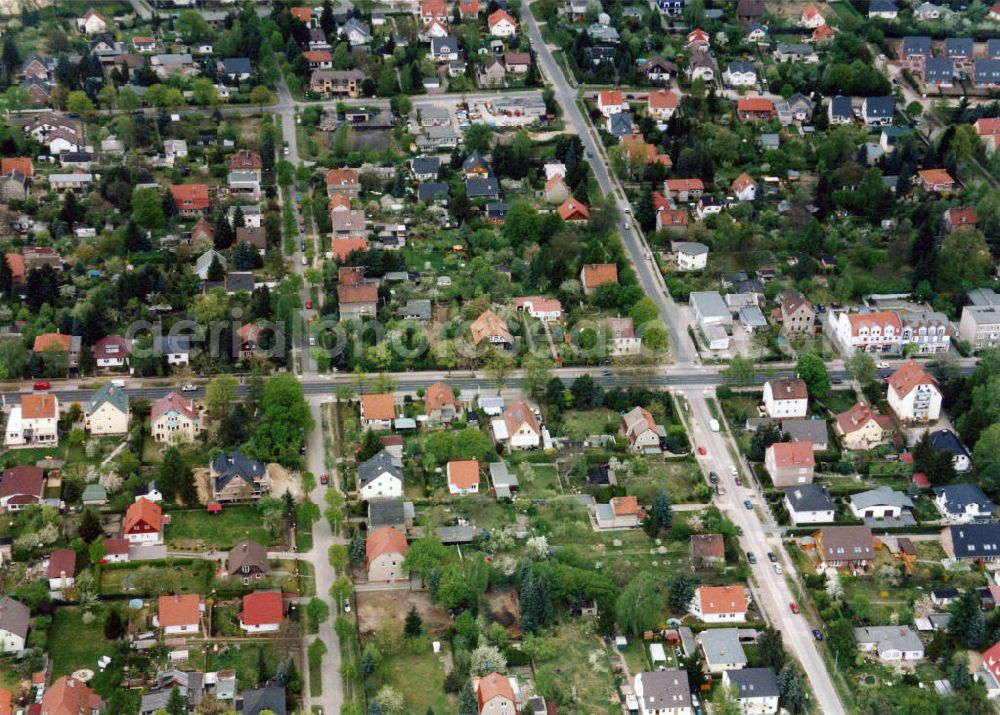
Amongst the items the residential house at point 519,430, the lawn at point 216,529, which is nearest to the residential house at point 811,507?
the residential house at point 519,430

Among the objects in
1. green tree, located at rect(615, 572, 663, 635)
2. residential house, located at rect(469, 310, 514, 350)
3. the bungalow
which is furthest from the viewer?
residential house, located at rect(469, 310, 514, 350)

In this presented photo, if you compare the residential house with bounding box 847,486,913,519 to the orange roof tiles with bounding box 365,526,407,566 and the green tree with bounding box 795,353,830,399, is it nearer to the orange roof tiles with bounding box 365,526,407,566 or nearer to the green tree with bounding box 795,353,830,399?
the green tree with bounding box 795,353,830,399

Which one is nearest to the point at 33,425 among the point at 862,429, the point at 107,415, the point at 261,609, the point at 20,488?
the point at 107,415

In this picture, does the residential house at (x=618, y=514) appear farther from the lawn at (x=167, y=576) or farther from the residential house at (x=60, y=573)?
the residential house at (x=60, y=573)

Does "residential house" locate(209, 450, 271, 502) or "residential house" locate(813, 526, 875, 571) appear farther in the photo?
"residential house" locate(209, 450, 271, 502)

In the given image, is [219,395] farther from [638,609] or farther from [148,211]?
[638,609]

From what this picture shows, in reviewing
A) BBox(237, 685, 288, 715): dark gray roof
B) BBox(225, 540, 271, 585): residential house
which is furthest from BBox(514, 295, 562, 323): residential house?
BBox(237, 685, 288, 715): dark gray roof
